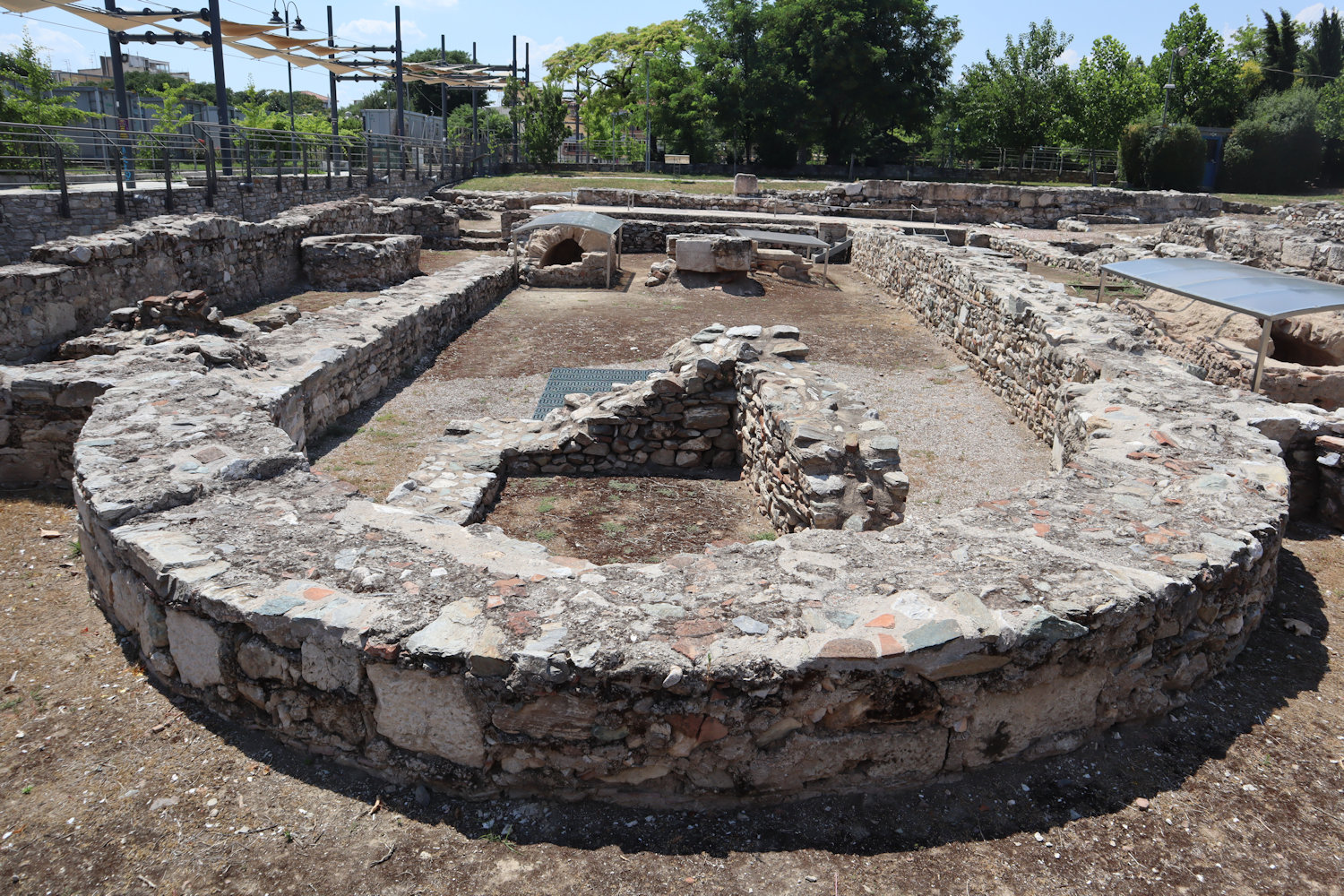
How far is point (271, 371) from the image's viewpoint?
7883 millimetres

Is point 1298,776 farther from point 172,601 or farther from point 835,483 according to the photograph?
point 172,601

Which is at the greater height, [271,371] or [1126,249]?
[1126,249]

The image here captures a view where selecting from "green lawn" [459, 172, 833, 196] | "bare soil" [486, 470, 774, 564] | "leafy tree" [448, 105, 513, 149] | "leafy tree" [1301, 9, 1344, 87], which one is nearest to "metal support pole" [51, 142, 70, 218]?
"bare soil" [486, 470, 774, 564]

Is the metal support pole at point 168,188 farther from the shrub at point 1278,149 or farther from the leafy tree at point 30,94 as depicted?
the shrub at point 1278,149

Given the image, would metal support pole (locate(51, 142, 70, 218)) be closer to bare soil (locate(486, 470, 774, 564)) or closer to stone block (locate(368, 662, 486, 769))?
bare soil (locate(486, 470, 774, 564))

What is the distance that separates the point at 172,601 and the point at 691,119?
41.3m

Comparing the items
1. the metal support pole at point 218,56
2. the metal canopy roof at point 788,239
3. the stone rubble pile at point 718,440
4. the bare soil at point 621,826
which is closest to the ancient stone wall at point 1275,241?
the metal canopy roof at point 788,239

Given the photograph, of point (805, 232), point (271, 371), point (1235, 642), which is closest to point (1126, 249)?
point (805, 232)

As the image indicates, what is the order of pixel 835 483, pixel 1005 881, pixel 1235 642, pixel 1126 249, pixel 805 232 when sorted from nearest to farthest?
pixel 1005 881 < pixel 1235 642 < pixel 835 483 < pixel 1126 249 < pixel 805 232

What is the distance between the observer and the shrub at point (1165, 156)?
3481 cm

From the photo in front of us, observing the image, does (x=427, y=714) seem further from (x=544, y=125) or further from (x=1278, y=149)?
(x=1278, y=149)

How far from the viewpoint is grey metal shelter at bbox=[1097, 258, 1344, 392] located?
827 cm

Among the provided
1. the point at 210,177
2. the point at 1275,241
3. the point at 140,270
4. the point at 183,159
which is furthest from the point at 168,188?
the point at 1275,241

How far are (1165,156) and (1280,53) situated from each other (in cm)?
1923
